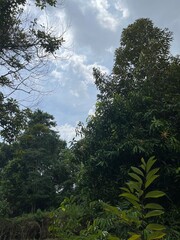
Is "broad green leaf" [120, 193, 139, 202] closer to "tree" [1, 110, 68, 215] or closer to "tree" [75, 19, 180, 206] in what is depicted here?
"tree" [75, 19, 180, 206]

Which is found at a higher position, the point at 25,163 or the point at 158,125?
the point at 25,163

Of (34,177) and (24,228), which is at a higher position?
(34,177)

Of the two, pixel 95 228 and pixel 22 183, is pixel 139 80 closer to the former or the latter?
pixel 95 228

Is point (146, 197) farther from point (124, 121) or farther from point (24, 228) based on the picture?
point (24, 228)

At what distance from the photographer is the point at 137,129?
5.77 meters

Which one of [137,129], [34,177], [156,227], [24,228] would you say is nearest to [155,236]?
[156,227]

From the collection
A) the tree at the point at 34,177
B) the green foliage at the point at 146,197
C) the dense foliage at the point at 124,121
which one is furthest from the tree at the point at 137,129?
the tree at the point at 34,177

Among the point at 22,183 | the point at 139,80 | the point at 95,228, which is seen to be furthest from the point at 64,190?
the point at 95,228

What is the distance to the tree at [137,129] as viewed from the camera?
5500 mm

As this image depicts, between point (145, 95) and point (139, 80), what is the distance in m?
0.72


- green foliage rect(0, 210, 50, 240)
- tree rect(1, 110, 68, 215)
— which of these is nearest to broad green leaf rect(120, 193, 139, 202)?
green foliage rect(0, 210, 50, 240)

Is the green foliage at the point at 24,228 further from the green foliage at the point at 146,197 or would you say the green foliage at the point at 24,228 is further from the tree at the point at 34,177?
the green foliage at the point at 146,197

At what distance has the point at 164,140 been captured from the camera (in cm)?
546

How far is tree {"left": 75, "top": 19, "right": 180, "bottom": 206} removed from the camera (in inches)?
217
